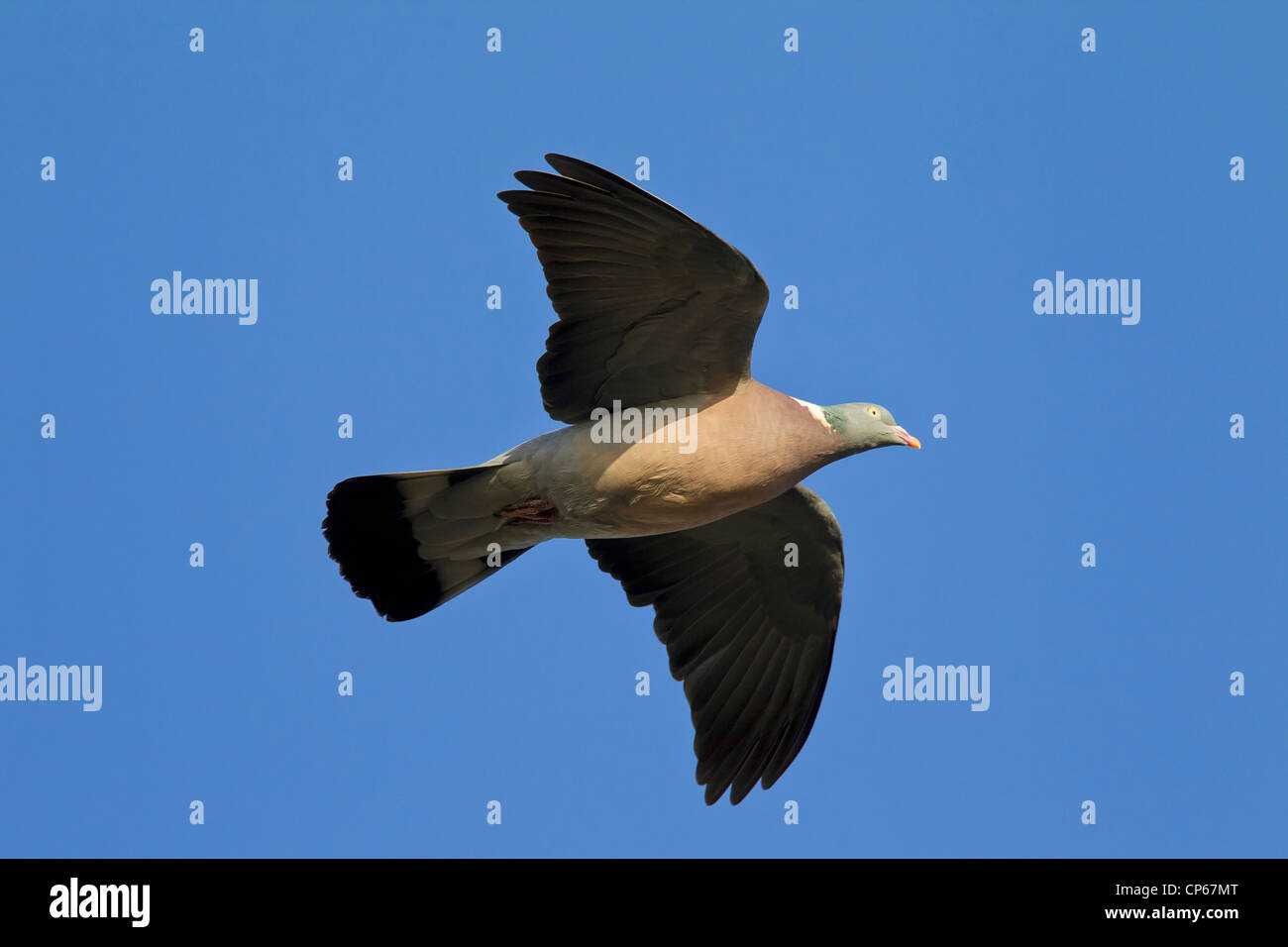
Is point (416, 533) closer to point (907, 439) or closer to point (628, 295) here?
point (628, 295)

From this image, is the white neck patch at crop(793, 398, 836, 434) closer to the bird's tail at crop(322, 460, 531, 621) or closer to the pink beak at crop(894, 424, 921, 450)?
the pink beak at crop(894, 424, 921, 450)

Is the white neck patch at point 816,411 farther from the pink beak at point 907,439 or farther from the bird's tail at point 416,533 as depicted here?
the bird's tail at point 416,533

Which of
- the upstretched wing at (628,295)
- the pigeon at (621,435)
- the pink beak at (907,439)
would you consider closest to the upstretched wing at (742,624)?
the pigeon at (621,435)

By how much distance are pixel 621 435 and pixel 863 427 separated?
4.43ft

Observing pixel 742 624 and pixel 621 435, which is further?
pixel 742 624

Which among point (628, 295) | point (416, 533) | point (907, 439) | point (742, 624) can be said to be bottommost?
point (742, 624)

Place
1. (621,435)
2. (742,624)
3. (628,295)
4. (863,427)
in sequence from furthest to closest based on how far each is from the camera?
(742,624), (863,427), (621,435), (628,295)

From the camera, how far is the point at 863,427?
8516 millimetres

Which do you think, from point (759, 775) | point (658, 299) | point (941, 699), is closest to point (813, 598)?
point (759, 775)

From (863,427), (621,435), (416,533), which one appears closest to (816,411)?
(863,427)

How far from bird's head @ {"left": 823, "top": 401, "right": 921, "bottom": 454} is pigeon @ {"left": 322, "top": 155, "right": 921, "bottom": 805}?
10 millimetres

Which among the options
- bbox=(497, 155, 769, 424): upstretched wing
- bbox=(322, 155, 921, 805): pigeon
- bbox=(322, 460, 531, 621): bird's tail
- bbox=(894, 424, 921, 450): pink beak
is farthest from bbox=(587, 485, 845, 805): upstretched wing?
bbox=(497, 155, 769, 424): upstretched wing
